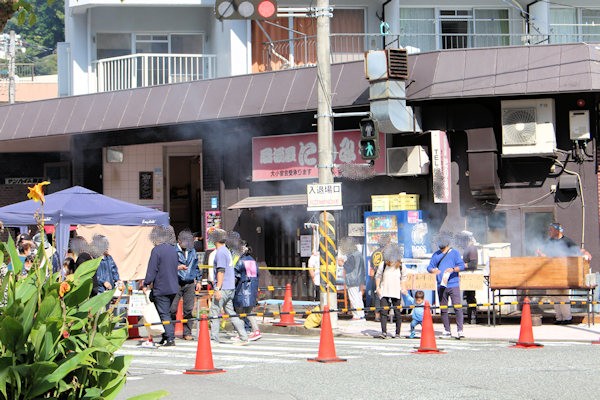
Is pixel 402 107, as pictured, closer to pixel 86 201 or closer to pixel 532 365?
pixel 86 201

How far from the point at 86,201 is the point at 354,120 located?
7.12 metres

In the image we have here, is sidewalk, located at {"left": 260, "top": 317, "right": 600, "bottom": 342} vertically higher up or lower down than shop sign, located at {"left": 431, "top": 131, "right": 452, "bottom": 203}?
lower down

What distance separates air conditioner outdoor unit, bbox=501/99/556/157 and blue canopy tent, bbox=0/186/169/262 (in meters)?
8.17

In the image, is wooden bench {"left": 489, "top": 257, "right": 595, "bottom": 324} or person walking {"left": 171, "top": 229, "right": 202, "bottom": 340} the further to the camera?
wooden bench {"left": 489, "top": 257, "right": 595, "bottom": 324}

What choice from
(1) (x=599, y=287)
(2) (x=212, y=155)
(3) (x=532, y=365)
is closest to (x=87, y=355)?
(3) (x=532, y=365)

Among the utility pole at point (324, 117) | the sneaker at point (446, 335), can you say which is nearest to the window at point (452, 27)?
the utility pole at point (324, 117)

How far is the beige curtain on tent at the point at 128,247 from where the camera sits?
73.9 ft

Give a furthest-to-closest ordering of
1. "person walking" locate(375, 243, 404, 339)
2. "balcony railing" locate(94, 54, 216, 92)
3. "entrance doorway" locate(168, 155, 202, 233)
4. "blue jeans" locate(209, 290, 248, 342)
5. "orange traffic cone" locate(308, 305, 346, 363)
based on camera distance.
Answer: "entrance doorway" locate(168, 155, 202, 233), "balcony railing" locate(94, 54, 216, 92), "person walking" locate(375, 243, 404, 339), "blue jeans" locate(209, 290, 248, 342), "orange traffic cone" locate(308, 305, 346, 363)

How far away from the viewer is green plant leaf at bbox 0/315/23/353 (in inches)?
225

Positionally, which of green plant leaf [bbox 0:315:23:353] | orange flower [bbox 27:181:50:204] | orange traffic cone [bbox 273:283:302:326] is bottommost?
orange traffic cone [bbox 273:283:302:326]

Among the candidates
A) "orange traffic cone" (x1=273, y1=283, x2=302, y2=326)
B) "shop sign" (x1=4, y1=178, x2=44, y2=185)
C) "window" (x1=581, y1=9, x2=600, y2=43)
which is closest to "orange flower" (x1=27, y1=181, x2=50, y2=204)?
"orange traffic cone" (x1=273, y1=283, x2=302, y2=326)

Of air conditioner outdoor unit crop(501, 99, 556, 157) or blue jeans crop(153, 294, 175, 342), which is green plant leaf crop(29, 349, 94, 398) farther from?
air conditioner outdoor unit crop(501, 99, 556, 157)

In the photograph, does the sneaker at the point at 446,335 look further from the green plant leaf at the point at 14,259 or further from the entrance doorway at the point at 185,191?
the entrance doorway at the point at 185,191

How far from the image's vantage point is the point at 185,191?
100ft
